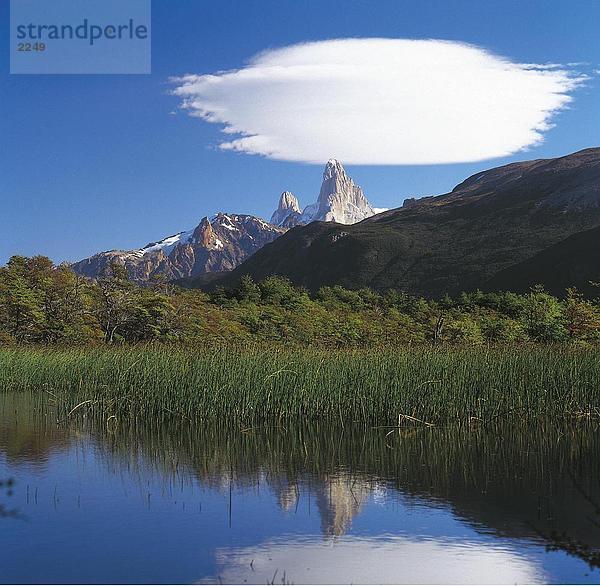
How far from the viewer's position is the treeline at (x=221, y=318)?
59.9 ft

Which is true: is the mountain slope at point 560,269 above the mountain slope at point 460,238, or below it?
below

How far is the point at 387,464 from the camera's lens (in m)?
7.77

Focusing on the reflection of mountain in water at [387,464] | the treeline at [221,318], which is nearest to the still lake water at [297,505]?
the reflection of mountain in water at [387,464]

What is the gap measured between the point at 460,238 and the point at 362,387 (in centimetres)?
5528

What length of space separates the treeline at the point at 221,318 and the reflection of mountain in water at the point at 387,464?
7.58 metres

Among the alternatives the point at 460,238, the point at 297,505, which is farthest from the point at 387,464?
the point at 460,238

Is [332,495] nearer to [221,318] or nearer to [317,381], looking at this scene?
[317,381]

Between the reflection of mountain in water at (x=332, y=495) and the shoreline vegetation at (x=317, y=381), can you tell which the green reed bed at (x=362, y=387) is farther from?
the reflection of mountain in water at (x=332, y=495)

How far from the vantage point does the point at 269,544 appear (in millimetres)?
5258

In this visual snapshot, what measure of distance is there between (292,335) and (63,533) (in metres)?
13.2

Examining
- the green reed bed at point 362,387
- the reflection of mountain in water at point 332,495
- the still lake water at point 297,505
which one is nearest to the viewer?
the still lake water at point 297,505

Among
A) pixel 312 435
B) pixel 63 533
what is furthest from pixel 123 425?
pixel 63 533

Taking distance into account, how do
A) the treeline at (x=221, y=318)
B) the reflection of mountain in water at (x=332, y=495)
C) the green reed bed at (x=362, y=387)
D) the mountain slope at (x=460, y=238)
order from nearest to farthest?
the reflection of mountain in water at (x=332, y=495)
the green reed bed at (x=362, y=387)
the treeline at (x=221, y=318)
the mountain slope at (x=460, y=238)

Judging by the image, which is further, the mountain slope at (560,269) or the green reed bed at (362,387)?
the mountain slope at (560,269)
